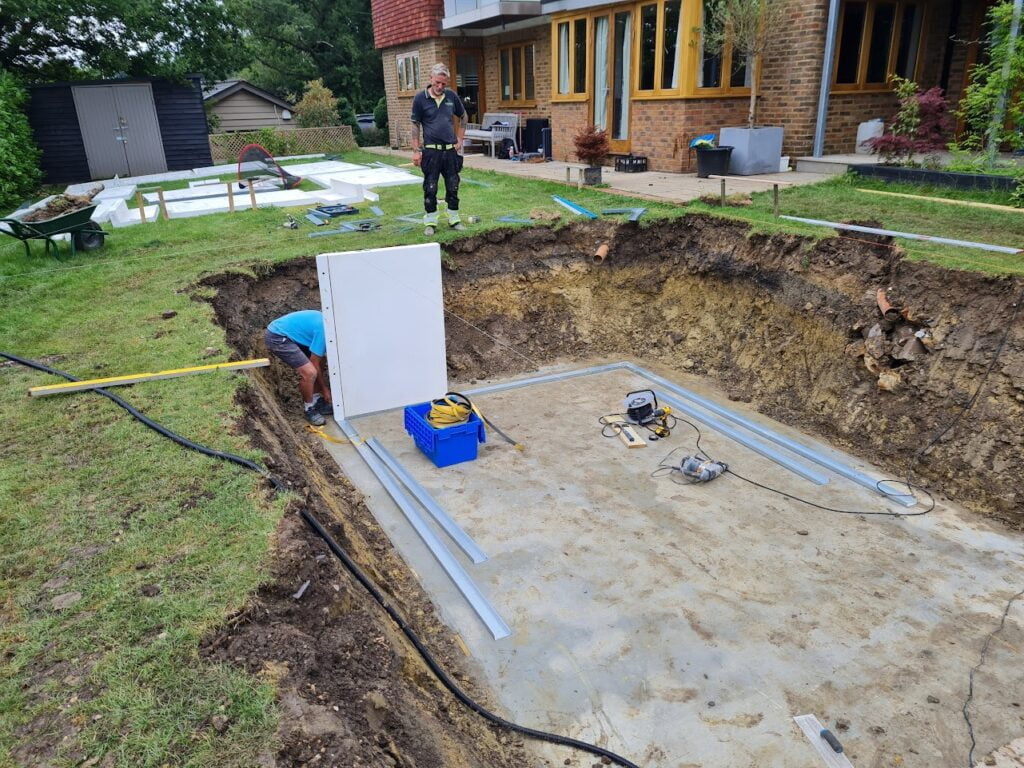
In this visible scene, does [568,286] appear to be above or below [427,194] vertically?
below

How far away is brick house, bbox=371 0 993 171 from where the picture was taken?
11711 millimetres

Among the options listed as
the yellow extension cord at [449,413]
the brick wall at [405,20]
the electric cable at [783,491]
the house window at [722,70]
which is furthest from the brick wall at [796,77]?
the brick wall at [405,20]

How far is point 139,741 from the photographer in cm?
243

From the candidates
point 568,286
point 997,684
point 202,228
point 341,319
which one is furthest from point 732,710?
point 202,228

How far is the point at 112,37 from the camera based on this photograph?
1720cm

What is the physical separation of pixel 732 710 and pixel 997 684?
1.55 m

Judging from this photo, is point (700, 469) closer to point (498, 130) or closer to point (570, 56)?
point (570, 56)

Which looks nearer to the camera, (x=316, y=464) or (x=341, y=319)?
(x=316, y=464)

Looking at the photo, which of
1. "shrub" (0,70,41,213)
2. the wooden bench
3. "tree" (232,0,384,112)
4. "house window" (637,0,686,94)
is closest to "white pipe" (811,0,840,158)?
"house window" (637,0,686,94)

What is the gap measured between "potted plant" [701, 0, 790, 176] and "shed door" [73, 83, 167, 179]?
14.6 meters

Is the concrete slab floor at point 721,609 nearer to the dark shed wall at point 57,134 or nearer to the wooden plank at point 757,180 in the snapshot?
the wooden plank at point 757,180

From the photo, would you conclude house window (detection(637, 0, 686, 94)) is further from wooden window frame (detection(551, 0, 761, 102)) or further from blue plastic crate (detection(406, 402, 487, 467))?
blue plastic crate (detection(406, 402, 487, 467))

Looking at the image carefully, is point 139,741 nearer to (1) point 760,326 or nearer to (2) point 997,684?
(2) point 997,684

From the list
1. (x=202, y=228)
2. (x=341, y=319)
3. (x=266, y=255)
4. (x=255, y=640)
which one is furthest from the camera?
(x=202, y=228)
